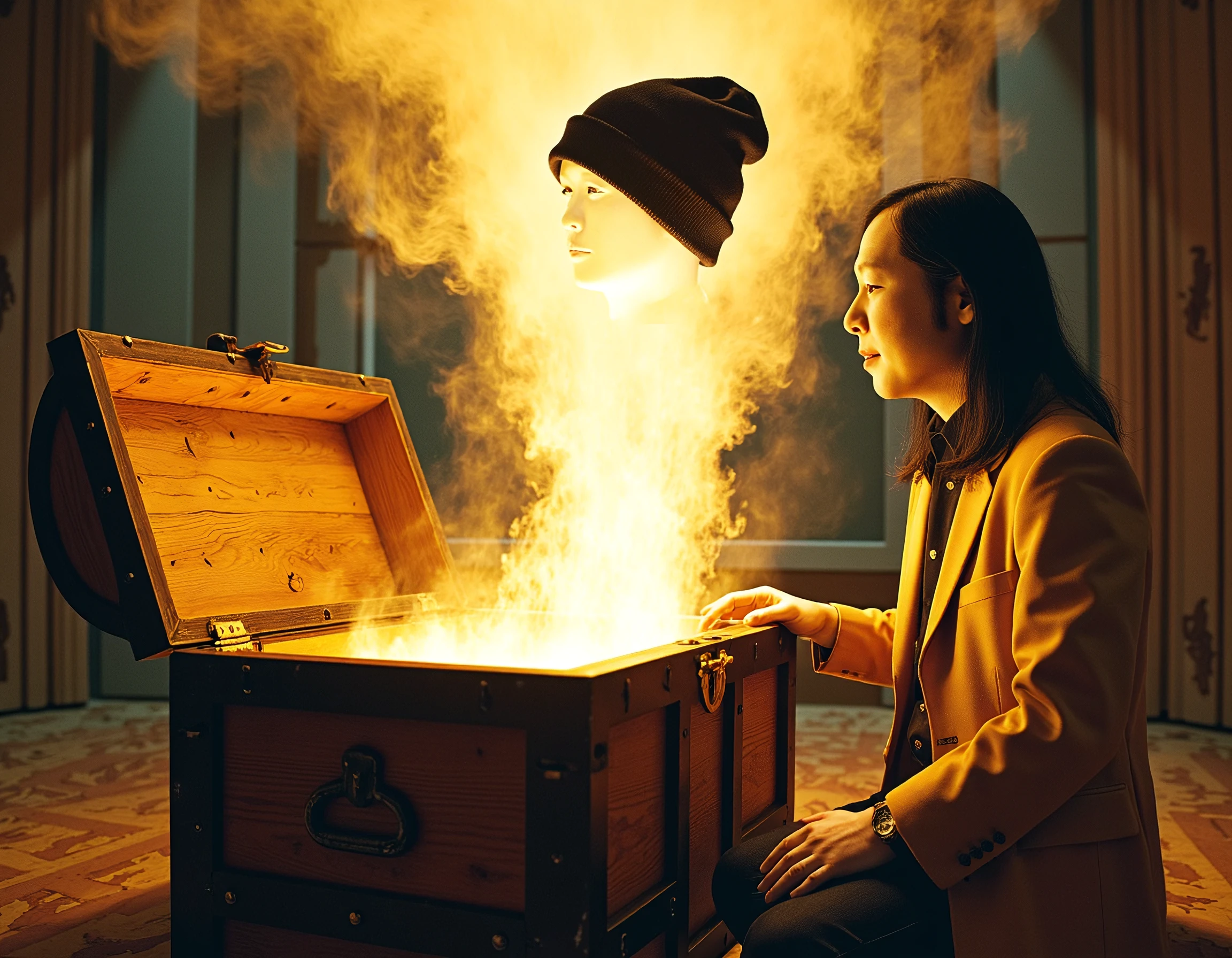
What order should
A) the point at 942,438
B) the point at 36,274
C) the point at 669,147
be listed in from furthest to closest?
the point at 36,274
the point at 669,147
the point at 942,438

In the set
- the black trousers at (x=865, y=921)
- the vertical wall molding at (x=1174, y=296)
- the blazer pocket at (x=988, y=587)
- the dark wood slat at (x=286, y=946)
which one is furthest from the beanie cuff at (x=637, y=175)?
the vertical wall molding at (x=1174, y=296)

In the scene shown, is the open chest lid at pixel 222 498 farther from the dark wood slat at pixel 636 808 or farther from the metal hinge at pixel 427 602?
the dark wood slat at pixel 636 808

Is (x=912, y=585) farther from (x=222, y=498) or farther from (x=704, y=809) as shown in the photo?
(x=222, y=498)

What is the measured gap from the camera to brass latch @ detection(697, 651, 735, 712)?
1.31 meters

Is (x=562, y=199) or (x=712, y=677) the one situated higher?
(x=562, y=199)

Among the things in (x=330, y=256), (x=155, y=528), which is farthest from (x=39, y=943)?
(x=330, y=256)

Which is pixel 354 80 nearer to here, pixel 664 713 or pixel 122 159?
pixel 122 159

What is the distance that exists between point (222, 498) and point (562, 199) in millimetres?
1302

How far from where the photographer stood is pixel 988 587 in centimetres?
118

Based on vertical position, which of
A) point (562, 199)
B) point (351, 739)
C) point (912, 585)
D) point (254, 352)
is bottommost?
point (351, 739)

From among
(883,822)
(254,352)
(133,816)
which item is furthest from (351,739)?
(133,816)

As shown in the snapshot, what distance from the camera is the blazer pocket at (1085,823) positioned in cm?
108

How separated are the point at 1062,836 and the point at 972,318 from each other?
0.66 meters

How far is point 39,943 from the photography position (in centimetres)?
163
